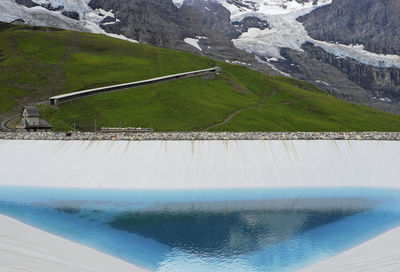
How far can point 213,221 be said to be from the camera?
157 ft

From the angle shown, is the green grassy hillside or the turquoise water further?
the green grassy hillside

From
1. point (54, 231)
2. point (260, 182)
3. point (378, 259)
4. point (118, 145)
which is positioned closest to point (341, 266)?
point (378, 259)

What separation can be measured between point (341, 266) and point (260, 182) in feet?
128

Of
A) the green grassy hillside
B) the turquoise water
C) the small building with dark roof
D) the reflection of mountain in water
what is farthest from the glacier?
the green grassy hillside

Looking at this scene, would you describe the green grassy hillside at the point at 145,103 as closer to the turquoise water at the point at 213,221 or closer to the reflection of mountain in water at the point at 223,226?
the turquoise water at the point at 213,221

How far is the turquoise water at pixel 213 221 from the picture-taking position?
3656 centimetres

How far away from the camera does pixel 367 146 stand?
262ft

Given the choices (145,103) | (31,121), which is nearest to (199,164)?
(31,121)

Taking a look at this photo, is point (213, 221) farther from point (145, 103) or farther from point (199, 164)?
point (145, 103)

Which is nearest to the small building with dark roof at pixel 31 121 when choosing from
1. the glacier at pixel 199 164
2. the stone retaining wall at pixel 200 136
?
the stone retaining wall at pixel 200 136

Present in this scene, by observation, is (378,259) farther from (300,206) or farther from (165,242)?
(300,206)

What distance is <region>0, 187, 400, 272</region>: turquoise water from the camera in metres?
36.6

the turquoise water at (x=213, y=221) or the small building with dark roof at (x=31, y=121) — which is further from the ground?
the turquoise water at (x=213, y=221)

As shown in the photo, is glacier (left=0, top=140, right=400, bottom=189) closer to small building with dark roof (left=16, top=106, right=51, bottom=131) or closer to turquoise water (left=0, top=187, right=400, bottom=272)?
turquoise water (left=0, top=187, right=400, bottom=272)
